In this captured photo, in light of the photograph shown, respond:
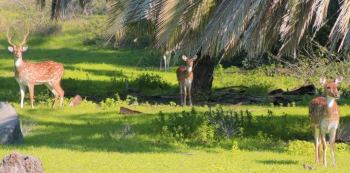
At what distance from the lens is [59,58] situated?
3469 cm

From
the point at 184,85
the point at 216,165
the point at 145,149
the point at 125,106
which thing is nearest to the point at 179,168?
the point at 216,165

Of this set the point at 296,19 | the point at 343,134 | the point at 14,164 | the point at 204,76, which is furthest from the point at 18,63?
the point at 14,164

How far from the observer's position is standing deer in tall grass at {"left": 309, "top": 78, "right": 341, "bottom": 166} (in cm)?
1140

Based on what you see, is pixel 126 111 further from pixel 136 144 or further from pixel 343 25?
pixel 343 25

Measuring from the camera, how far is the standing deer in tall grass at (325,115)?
449 inches

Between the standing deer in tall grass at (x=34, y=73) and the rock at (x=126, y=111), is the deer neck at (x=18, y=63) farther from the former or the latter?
the rock at (x=126, y=111)

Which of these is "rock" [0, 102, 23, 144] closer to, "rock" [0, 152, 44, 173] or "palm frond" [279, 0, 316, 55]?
"rock" [0, 152, 44, 173]

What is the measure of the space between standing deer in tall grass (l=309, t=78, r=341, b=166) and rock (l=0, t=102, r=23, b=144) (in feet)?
15.1

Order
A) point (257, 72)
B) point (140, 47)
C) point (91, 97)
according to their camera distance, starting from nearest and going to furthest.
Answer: point (91, 97), point (257, 72), point (140, 47)

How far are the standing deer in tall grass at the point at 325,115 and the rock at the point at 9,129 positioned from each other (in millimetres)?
4591

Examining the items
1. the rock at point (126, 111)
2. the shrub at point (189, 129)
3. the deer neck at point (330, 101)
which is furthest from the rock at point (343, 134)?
the rock at point (126, 111)

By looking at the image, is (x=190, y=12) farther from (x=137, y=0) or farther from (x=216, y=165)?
(x=216, y=165)

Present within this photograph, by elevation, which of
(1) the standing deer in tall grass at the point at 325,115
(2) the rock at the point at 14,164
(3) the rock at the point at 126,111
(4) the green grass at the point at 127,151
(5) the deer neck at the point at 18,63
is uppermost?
(5) the deer neck at the point at 18,63

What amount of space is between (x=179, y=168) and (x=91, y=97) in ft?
33.7
